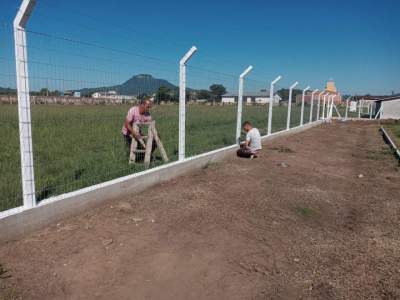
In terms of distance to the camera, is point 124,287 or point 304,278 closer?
point 124,287

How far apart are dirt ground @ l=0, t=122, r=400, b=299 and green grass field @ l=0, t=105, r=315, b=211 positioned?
62 centimetres

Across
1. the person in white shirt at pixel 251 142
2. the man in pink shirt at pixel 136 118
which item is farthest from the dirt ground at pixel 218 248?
the person in white shirt at pixel 251 142

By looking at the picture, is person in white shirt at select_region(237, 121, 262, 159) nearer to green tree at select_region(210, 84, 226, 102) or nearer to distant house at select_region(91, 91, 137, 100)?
green tree at select_region(210, 84, 226, 102)

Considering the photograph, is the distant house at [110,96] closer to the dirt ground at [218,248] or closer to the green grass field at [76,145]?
the green grass field at [76,145]

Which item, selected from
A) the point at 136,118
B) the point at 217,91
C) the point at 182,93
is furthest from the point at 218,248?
the point at 217,91

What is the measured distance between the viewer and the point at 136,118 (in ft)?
19.6

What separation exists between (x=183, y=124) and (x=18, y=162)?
2.85m

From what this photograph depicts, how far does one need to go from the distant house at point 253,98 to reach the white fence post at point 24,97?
5.90m

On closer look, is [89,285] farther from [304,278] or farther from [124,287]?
[304,278]

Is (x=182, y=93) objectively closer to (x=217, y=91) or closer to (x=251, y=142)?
(x=217, y=91)

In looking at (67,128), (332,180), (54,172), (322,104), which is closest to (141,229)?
(67,128)

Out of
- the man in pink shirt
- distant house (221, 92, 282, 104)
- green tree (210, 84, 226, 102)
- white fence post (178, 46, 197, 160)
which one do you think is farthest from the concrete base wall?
distant house (221, 92, 282, 104)

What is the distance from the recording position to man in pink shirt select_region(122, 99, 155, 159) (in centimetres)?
588

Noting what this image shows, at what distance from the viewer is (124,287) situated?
2.74 metres
